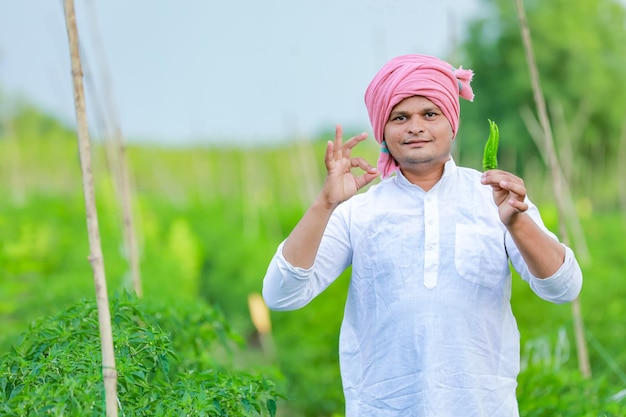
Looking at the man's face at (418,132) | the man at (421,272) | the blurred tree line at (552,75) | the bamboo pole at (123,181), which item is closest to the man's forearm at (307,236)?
the man at (421,272)

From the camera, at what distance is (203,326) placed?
388 centimetres

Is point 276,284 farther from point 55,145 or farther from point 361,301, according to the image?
point 55,145

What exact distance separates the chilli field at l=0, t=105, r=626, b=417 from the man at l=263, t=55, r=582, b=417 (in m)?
0.36

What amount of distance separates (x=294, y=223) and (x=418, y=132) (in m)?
11.5

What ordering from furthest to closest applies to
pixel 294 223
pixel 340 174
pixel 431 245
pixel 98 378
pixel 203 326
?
1. pixel 294 223
2. pixel 203 326
3. pixel 431 245
4. pixel 340 174
5. pixel 98 378

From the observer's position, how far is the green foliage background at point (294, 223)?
191 inches

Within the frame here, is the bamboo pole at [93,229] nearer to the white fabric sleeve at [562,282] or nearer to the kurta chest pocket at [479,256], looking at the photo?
A: the kurta chest pocket at [479,256]

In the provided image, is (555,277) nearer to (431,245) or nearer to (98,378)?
(431,245)

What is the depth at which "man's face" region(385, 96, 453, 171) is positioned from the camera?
2.30 m

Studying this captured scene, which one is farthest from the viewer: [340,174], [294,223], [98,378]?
[294,223]

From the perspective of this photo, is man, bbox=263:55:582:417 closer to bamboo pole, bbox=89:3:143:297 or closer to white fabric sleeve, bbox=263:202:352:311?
white fabric sleeve, bbox=263:202:352:311

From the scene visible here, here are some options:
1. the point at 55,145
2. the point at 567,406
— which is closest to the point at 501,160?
the point at 55,145

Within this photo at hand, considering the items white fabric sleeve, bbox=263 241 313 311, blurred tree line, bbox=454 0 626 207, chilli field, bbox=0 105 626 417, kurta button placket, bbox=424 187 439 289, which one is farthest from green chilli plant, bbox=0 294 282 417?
blurred tree line, bbox=454 0 626 207

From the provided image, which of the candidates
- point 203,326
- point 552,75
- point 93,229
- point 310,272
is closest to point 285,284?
point 310,272
